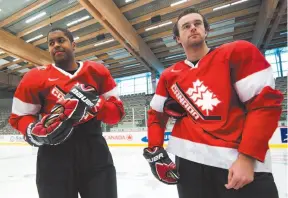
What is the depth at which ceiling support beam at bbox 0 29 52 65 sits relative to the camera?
256 inches

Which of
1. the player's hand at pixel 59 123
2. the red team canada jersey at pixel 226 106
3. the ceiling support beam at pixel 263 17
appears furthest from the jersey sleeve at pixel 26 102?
the ceiling support beam at pixel 263 17

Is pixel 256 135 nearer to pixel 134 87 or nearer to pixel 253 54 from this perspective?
pixel 253 54

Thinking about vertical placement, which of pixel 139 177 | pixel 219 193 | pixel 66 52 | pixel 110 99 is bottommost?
pixel 139 177

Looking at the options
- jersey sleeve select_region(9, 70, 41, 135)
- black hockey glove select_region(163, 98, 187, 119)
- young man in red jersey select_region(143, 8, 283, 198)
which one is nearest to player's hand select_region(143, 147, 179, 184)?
young man in red jersey select_region(143, 8, 283, 198)

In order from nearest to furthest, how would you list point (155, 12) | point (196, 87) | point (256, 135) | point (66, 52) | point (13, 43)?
point (256, 135) → point (196, 87) → point (66, 52) → point (155, 12) → point (13, 43)

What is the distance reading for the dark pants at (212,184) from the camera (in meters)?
0.77

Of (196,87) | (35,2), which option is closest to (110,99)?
(196,87)

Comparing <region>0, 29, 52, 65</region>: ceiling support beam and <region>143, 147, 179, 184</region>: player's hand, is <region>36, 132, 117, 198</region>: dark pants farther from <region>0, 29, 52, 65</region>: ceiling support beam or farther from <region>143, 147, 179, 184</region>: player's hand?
<region>0, 29, 52, 65</region>: ceiling support beam

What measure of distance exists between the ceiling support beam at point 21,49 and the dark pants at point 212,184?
717 centimetres

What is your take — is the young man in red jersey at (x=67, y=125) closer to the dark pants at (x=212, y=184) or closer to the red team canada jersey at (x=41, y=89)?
the red team canada jersey at (x=41, y=89)

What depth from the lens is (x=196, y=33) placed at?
1.04 m

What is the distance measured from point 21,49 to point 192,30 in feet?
25.2

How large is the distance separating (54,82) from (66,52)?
0.71 ft

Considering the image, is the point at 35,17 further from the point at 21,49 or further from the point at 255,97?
the point at 255,97
